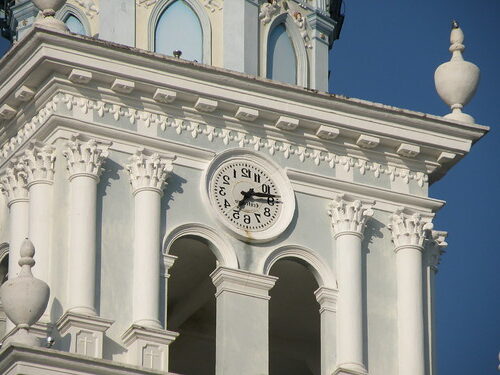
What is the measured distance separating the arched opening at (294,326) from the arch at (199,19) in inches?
142

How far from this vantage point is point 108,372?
6150cm

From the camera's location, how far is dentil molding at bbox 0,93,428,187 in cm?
6494

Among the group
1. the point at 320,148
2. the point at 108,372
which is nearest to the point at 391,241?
the point at 320,148

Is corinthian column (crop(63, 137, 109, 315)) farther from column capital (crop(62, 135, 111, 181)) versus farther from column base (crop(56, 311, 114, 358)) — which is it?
column base (crop(56, 311, 114, 358))

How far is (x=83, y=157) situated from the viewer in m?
64.6

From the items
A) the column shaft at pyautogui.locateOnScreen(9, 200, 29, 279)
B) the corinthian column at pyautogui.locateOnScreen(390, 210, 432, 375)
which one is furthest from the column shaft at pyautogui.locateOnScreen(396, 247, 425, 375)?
the column shaft at pyautogui.locateOnScreen(9, 200, 29, 279)

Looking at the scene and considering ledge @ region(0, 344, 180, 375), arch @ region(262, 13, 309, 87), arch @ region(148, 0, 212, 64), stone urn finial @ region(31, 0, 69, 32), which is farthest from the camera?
arch @ region(262, 13, 309, 87)

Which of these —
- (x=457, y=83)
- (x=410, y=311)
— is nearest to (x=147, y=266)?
(x=410, y=311)

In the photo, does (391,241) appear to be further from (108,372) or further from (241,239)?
(108,372)

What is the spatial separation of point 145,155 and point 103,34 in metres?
2.34

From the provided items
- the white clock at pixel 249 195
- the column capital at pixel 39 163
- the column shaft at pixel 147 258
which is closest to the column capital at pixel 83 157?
the column capital at pixel 39 163

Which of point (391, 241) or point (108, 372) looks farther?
point (391, 241)

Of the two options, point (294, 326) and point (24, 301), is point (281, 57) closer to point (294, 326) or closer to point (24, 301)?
point (294, 326)

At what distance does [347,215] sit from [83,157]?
431 centimetres
